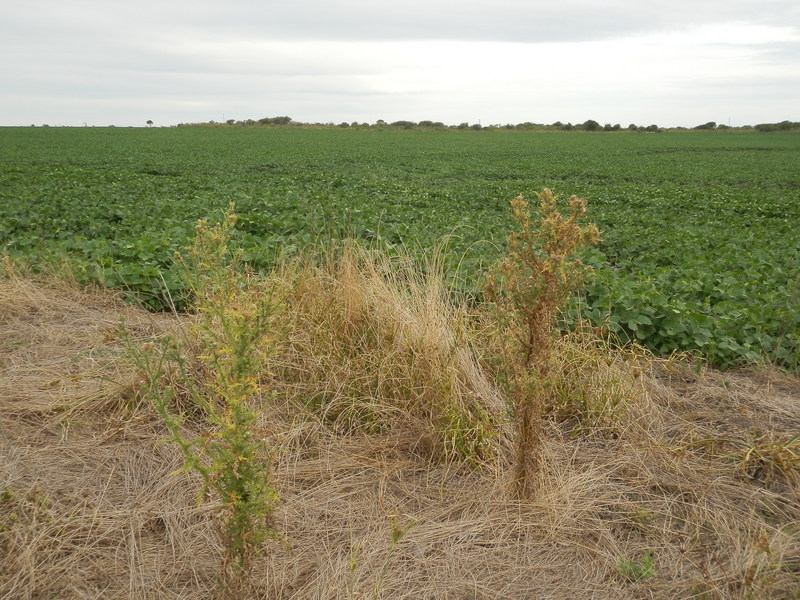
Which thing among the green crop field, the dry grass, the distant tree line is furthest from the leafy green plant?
the distant tree line

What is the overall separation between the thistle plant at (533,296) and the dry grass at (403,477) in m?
0.48

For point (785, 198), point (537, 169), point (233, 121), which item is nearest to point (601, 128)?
point (233, 121)

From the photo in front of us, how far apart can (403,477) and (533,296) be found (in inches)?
50.7

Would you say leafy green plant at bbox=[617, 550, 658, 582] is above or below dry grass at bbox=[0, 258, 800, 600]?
below

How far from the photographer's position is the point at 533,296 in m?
2.80

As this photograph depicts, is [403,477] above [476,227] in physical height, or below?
below

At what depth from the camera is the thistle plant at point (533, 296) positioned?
273 cm

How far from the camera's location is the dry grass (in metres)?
2.68

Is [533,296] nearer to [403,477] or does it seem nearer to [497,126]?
[403,477]

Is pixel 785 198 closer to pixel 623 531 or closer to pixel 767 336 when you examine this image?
pixel 767 336

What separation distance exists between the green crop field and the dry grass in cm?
96

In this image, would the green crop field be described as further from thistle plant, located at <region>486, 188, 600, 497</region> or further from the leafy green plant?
the leafy green plant

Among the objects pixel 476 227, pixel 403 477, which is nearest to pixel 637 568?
pixel 403 477

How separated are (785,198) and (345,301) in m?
16.1
